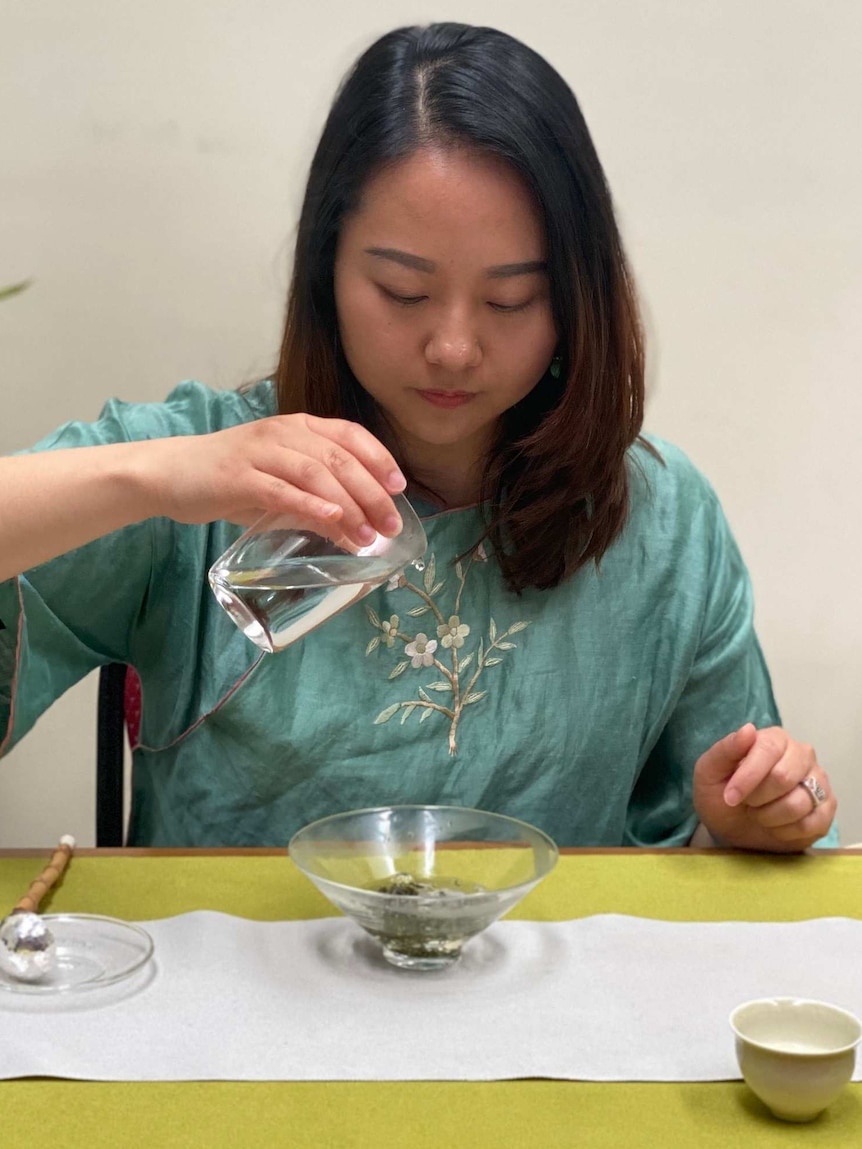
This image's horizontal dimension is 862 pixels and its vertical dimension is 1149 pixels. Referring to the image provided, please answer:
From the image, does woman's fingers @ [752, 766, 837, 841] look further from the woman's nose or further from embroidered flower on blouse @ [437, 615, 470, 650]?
the woman's nose

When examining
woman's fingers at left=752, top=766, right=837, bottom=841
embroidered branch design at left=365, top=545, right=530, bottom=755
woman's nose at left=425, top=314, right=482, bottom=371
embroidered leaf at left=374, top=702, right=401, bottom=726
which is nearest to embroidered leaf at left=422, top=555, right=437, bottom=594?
embroidered branch design at left=365, top=545, right=530, bottom=755

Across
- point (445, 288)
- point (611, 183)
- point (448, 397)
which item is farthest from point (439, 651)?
point (611, 183)

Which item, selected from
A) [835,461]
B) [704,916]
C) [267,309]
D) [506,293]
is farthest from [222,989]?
[835,461]

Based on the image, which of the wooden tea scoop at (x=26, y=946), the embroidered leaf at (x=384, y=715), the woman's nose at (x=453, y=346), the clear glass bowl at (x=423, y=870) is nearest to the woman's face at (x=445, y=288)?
the woman's nose at (x=453, y=346)

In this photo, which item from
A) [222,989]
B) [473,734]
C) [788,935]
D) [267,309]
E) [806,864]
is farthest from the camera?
[267,309]

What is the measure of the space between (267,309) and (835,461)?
37.3 inches

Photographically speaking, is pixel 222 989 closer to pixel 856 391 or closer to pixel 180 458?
pixel 180 458

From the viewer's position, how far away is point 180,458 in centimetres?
105

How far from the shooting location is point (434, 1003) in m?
0.86

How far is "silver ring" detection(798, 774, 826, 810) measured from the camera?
3.77 ft

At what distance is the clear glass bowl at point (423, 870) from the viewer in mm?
887

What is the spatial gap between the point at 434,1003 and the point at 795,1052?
25cm

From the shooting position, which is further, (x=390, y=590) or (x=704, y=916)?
(x=390, y=590)

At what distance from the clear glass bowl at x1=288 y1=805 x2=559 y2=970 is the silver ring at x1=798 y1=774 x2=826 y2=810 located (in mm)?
271
